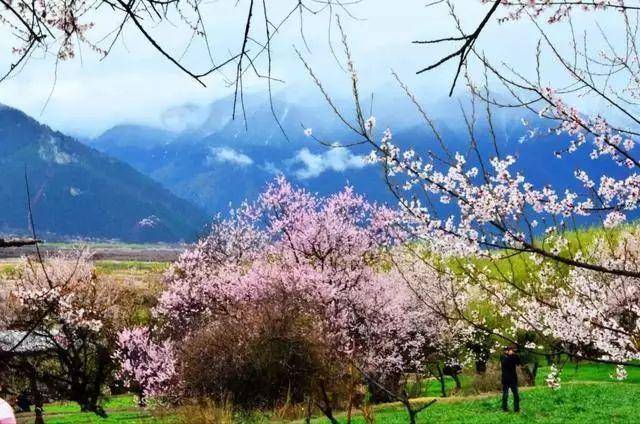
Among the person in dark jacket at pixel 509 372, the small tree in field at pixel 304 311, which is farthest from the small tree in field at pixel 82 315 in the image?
the person in dark jacket at pixel 509 372

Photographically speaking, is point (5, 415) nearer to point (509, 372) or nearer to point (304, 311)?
point (509, 372)

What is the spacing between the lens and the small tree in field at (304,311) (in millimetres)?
21234

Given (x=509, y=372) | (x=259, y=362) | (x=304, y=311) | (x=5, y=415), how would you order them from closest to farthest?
(x=5, y=415) < (x=509, y=372) < (x=259, y=362) < (x=304, y=311)

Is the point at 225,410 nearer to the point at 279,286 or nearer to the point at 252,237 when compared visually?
the point at 279,286

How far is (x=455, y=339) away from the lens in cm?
3672

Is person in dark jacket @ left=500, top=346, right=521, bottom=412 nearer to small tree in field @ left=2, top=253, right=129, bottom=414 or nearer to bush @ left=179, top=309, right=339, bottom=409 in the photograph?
bush @ left=179, top=309, right=339, bottom=409

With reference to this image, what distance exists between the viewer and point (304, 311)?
22719 mm

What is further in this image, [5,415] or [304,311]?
[304,311]

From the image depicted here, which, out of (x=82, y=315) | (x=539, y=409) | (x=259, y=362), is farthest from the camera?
(x=82, y=315)

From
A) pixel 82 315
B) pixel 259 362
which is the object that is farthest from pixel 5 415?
pixel 82 315

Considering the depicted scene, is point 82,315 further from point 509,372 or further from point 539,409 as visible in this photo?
point 539,409

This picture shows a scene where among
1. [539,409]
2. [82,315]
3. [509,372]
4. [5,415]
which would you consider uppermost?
[82,315]

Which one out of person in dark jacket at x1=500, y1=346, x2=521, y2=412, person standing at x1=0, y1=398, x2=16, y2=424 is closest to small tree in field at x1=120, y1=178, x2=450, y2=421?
person in dark jacket at x1=500, y1=346, x2=521, y2=412

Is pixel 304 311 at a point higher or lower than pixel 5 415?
higher
